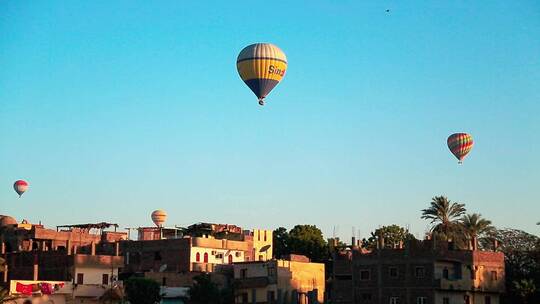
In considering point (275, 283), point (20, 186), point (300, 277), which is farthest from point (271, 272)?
point (20, 186)

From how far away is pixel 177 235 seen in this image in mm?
91125

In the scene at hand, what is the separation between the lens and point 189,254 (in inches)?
3162

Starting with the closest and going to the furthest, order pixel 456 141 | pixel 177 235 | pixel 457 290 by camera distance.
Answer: pixel 457 290
pixel 456 141
pixel 177 235

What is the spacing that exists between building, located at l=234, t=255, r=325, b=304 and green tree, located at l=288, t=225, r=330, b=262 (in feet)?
51.1

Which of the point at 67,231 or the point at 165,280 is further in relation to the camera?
the point at 67,231

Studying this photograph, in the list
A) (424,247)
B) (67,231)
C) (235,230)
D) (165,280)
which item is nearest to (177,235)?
(235,230)

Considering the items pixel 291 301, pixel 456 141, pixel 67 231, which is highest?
pixel 456 141

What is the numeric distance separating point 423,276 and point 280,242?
1221 inches

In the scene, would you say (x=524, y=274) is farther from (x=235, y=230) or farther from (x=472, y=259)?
(x=235, y=230)

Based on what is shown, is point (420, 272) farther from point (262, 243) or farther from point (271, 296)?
point (262, 243)

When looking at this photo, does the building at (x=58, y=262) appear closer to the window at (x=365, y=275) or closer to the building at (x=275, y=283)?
the building at (x=275, y=283)

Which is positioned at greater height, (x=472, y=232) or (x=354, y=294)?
(x=472, y=232)

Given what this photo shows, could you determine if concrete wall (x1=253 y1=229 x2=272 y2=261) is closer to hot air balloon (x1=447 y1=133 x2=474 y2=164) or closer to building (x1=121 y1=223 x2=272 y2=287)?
building (x1=121 y1=223 x2=272 y2=287)

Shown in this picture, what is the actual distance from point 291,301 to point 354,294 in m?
5.14
